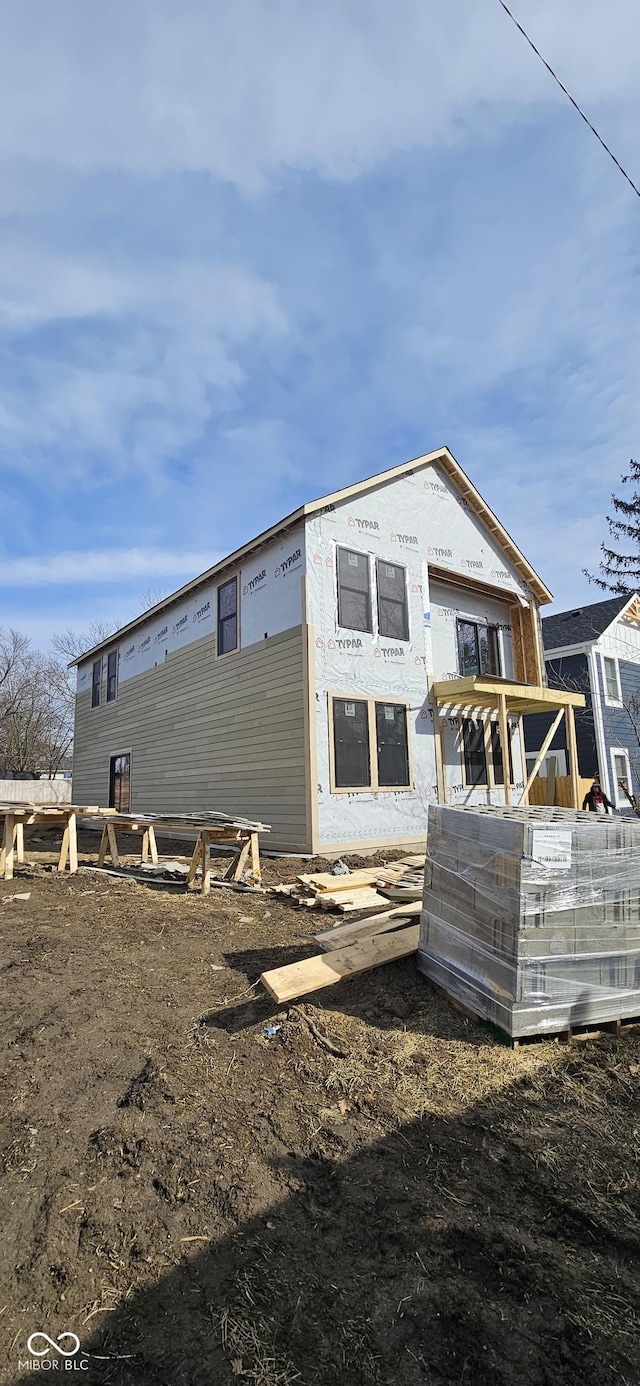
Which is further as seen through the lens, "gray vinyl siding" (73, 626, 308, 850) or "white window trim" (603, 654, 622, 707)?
"white window trim" (603, 654, 622, 707)

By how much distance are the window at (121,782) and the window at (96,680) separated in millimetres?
2614

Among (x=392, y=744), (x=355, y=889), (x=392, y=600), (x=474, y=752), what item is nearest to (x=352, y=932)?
(x=355, y=889)

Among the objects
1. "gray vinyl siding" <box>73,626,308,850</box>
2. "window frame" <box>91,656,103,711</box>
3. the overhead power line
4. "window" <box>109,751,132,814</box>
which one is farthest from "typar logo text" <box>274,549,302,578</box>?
"window frame" <box>91,656,103,711</box>

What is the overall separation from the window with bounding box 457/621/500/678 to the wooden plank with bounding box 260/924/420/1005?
10226mm

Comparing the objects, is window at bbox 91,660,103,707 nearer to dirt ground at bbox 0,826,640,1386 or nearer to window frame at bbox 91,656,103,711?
window frame at bbox 91,656,103,711

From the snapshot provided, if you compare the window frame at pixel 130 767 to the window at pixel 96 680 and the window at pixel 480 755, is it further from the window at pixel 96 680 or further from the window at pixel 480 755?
the window at pixel 480 755

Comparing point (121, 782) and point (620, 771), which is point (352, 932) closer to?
point (121, 782)

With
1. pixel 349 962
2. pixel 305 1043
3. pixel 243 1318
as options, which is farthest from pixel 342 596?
pixel 243 1318

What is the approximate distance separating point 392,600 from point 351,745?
Result: 320 centimetres

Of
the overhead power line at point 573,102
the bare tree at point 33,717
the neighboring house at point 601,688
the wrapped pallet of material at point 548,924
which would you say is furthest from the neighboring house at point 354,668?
the bare tree at point 33,717

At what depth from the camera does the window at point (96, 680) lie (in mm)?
21000

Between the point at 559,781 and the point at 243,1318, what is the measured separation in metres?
16.9

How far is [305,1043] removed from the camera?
3777 mm

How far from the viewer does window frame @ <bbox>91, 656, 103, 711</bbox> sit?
68.6 ft
